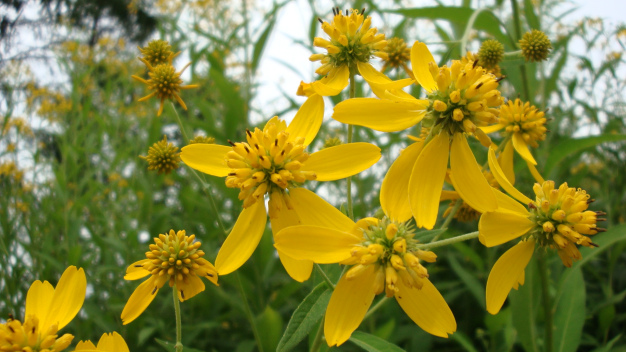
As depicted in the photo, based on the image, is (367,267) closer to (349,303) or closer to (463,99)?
(349,303)

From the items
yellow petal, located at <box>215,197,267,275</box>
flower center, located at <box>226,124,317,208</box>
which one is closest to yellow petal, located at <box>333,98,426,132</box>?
flower center, located at <box>226,124,317,208</box>

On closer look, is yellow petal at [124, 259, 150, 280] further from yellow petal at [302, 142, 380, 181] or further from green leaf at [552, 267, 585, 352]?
green leaf at [552, 267, 585, 352]

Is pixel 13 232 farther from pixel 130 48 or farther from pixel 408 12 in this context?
pixel 130 48

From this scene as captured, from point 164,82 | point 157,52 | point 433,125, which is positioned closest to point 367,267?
point 433,125

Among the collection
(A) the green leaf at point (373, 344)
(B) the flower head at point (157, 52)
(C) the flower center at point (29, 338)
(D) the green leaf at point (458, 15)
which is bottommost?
(A) the green leaf at point (373, 344)

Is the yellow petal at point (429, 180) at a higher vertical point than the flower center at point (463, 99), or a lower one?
lower

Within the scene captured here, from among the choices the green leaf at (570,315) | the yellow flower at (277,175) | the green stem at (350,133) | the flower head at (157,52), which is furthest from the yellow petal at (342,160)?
the green leaf at (570,315)

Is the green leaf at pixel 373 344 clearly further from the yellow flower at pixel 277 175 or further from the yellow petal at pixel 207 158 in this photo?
the yellow petal at pixel 207 158
